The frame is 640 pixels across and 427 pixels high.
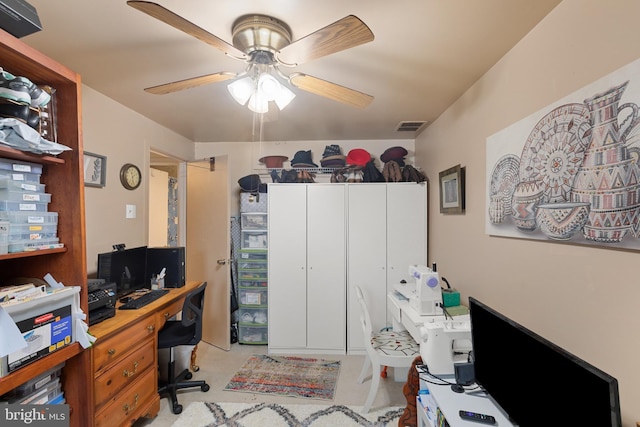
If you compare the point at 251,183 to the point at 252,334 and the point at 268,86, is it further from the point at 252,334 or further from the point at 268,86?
the point at 268,86

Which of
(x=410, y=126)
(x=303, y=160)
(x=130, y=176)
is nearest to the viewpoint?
(x=130, y=176)

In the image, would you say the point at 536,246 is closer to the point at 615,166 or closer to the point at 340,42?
the point at 615,166

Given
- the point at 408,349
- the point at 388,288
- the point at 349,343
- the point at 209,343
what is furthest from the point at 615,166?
the point at 209,343

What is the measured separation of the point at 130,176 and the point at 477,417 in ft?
9.46

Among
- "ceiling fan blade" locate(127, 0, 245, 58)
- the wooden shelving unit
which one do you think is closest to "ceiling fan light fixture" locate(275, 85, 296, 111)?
"ceiling fan blade" locate(127, 0, 245, 58)

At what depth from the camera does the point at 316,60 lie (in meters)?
1.77

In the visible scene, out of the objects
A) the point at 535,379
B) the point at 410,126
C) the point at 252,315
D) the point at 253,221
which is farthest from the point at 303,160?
the point at 535,379

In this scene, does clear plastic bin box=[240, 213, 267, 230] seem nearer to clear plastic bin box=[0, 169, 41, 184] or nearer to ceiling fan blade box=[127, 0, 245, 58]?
clear plastic bin box=[0, 169, 41, 184]

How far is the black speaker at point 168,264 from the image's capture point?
270 cm

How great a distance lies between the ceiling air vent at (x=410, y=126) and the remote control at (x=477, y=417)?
2.43 meters

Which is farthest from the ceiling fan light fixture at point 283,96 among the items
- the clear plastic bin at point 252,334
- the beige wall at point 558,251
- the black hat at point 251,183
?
the clear plastic bin at point 252,334

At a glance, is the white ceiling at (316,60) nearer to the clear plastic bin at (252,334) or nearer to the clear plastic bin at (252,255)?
the clear plastic bin at (252,255)

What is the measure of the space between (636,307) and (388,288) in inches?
88.8

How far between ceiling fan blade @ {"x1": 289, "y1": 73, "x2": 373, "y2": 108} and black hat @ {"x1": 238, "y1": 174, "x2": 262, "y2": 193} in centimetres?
195
